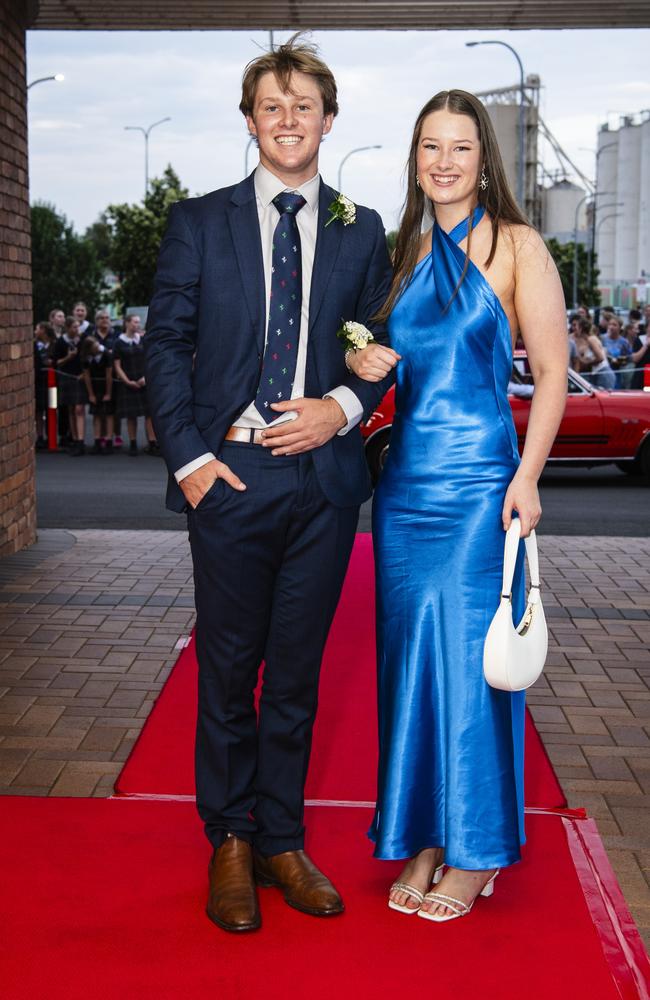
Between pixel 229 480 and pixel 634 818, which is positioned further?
pixel 634 818

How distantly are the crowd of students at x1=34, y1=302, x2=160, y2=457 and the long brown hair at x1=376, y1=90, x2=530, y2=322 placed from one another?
12.7 m

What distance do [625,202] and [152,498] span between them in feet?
324

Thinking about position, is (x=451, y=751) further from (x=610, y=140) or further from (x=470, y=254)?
(x=610, y=140)

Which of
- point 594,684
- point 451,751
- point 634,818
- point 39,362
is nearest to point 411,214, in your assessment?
point 451,751

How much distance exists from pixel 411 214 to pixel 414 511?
790mm

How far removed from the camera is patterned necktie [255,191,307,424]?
9.87 feet

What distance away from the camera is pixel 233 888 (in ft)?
9.93

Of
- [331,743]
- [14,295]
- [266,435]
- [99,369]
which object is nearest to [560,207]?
[99,369]

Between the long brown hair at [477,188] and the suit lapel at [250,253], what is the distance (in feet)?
1.07

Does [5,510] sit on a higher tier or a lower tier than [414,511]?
lower

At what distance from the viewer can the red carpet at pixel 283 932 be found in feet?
8.89

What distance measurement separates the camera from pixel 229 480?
2.95 meters

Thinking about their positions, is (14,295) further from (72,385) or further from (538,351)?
(72,385)

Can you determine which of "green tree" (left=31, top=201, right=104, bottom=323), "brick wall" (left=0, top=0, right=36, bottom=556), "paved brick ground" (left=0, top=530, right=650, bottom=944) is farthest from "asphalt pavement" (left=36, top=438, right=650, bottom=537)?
"green tree" (left=31, top=201, right=104, bottom=323)
